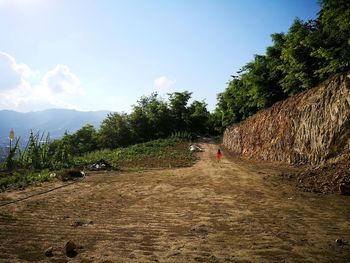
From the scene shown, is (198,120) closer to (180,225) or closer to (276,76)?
(276,76)

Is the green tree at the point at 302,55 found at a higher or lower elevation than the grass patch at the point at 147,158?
higher

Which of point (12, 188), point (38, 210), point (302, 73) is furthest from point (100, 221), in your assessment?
point (302, 73)

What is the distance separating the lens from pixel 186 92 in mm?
70188

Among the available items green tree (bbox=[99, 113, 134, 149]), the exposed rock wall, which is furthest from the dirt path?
green tree (bbox=[99, 113, 134, 149])

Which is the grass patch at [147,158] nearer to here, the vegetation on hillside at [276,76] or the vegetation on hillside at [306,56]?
the vegetation on hillside at [276,76]

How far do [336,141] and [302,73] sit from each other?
6.94 metres

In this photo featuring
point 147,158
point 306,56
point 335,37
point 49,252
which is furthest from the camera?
point 147,158

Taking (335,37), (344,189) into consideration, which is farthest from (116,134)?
(344,189)

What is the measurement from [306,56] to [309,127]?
5.25m

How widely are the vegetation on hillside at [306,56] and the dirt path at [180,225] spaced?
8.91 metres

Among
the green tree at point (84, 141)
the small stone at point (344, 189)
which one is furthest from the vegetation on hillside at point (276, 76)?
the small stone at point (344, 189)

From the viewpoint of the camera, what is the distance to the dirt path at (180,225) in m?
5.46

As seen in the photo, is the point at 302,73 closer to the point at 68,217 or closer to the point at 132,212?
the point at 132,212

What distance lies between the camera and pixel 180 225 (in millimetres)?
7387
